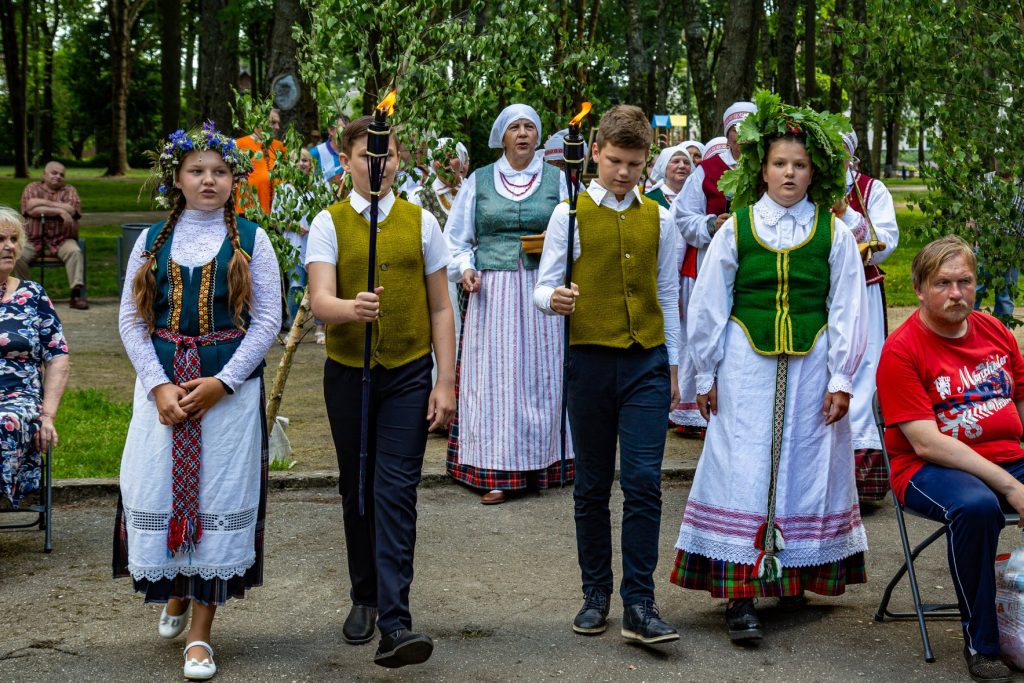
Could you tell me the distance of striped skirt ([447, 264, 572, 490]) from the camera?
24.3 ft

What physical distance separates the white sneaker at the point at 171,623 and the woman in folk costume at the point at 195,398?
0.80ft

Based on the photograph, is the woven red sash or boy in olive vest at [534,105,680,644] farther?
boy in olive vest at [534,105,680,644]

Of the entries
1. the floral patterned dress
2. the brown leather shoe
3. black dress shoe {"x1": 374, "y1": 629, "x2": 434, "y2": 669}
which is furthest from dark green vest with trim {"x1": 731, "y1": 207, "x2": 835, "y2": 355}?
the floral patterned dress

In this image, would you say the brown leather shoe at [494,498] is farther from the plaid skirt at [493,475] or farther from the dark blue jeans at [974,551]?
the dark blue jeans at [974,551]

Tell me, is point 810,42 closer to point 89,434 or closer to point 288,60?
point 288,60

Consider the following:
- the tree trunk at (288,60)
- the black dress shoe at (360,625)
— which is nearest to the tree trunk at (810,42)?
the tree trunk at (288,60)

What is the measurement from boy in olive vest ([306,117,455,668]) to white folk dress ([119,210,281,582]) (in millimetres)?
316

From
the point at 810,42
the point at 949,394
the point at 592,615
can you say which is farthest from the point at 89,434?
the point at 810,42

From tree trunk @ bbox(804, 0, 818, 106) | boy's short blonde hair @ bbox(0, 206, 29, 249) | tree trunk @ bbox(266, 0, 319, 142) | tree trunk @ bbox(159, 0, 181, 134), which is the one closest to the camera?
boy's short blonde hair @ bbox(0, 206, 29, 249)

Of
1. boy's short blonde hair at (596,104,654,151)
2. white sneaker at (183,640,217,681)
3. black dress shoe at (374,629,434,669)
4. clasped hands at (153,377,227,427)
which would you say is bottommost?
white sneaker at (183,640,217,681)

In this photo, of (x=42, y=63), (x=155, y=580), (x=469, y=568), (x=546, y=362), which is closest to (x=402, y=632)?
(x=155, y=580)

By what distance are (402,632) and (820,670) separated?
4.97ft

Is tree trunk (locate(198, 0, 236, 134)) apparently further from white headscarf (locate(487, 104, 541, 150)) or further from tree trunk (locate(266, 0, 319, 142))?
white headscarf (locate(487, 104, 541, 150))

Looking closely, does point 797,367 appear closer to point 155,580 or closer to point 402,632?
point 402,632
